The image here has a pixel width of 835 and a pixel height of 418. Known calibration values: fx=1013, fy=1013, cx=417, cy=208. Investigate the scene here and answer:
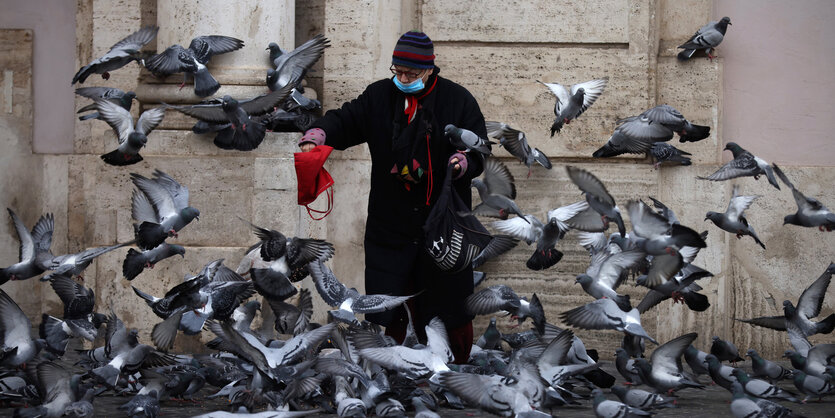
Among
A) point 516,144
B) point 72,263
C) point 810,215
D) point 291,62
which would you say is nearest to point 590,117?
point 516,144

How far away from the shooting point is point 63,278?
5.43 m

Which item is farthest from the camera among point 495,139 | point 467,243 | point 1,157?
point 1,157

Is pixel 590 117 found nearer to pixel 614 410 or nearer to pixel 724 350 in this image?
pixel 724 350

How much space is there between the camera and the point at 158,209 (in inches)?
217

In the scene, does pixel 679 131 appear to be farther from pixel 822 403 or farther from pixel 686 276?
pixel 822 403

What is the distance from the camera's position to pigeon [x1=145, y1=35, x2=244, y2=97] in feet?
19.7

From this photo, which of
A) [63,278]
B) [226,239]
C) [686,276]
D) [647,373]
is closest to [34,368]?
[63,278]

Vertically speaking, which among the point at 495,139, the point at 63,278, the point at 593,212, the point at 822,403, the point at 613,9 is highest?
the point at 613,9

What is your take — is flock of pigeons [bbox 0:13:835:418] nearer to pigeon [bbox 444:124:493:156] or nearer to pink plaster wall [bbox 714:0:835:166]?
pigeon [bbox 444:124:493:156]

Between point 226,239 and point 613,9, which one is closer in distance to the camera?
point 226,239

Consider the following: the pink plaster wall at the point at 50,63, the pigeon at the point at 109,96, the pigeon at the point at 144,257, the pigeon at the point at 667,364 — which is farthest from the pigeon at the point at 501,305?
the pink plaster wall at the point at 50,63

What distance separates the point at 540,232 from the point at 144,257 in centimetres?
227

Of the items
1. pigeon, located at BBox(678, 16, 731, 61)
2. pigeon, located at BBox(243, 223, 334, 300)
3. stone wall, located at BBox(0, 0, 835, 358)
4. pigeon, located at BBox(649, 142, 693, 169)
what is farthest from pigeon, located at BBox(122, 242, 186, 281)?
pigeon, located at BBox(678, 16, 731, 61)

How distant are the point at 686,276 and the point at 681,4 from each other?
89.1 inches
